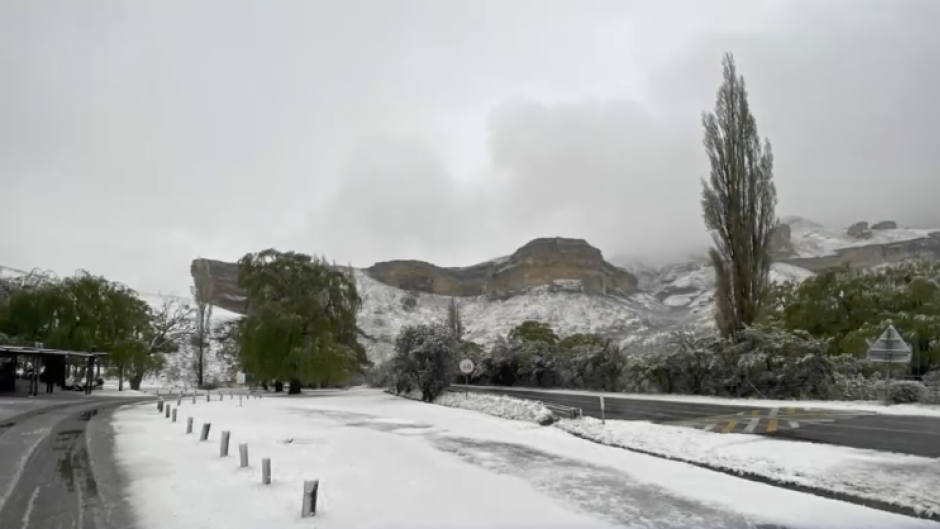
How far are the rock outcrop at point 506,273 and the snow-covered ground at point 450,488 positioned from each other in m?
120

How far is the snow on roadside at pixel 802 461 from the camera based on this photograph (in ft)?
29.3

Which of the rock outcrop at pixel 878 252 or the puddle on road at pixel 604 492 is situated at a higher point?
the rock outcrop at pixel 878 252

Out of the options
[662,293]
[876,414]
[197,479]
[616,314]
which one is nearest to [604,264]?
[662,293]

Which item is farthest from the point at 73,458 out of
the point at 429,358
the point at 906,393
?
the point at 906,393

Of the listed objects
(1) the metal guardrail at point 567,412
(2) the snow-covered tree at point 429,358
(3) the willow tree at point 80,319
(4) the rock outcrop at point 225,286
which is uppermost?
(4) the rock outcrop at point 225,286

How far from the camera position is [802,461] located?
11148 millimetres

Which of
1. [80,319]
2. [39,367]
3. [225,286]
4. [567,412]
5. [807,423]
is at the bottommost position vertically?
[567,412]

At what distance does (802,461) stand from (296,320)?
3679 cm

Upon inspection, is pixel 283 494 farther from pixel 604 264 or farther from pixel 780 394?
pixel 604 264

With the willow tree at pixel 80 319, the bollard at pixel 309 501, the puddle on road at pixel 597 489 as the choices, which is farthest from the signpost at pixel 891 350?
the willow tree at pixel 80 319

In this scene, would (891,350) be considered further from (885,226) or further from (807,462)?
(885,226)

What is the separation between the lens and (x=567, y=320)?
9875cm

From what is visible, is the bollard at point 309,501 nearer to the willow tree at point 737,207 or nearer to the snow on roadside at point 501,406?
the snow on roadside at point 501,406

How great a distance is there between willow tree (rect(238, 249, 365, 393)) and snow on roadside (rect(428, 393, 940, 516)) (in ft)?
95.5
